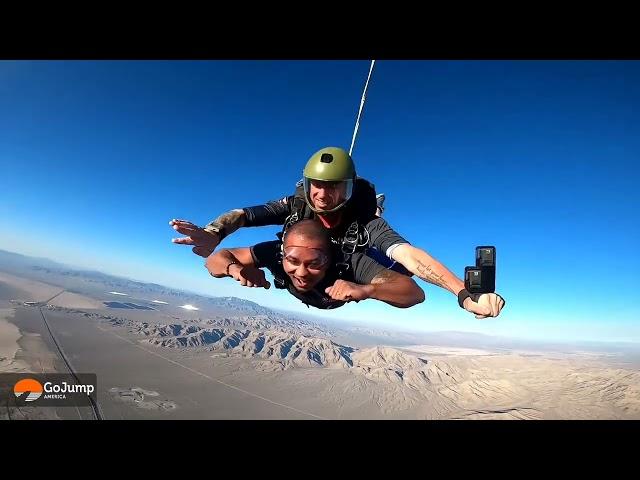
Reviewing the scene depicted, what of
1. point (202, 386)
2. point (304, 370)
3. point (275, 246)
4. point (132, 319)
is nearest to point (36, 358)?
point (202, 386)

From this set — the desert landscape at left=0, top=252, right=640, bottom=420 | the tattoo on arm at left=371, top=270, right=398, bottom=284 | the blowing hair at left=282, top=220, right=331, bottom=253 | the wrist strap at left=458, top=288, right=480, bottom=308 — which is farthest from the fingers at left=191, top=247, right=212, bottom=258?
the desert landscape at left=0, top=252, right=640, bottom=420

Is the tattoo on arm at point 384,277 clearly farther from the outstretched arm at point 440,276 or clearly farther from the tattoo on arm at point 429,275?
the tattoo on arm at point 429,275

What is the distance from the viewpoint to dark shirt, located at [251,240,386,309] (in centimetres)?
245

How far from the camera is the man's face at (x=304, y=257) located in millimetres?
2361

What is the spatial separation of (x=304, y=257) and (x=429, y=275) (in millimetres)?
896

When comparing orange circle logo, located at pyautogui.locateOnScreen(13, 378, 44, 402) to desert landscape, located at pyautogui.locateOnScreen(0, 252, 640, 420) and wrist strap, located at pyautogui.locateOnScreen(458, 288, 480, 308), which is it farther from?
desert landscape, located at pyautogui.locateOnScreen(0, 252, 640, 420)

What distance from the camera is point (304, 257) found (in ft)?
7.75

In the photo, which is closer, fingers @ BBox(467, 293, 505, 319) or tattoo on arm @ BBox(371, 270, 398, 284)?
fingers @ BBox(467, 293, 505, 319)

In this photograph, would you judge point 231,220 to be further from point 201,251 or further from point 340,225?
point 340,225

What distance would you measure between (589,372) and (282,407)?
10674 centimetres

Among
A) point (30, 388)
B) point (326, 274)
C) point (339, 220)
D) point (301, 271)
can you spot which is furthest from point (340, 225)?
point (30, 388)

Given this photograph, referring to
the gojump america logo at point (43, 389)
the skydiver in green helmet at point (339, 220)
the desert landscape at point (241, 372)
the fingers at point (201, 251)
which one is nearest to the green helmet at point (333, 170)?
the skydiver in green helmet at point (339, 220)

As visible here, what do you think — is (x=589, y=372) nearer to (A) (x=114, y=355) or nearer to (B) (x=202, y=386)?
(B) (x=202, y=386)

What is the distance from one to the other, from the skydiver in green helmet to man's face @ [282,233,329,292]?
7.8 inches
